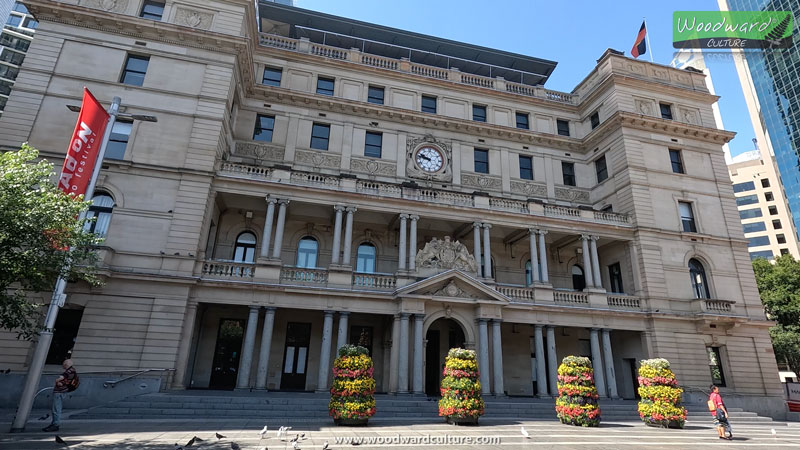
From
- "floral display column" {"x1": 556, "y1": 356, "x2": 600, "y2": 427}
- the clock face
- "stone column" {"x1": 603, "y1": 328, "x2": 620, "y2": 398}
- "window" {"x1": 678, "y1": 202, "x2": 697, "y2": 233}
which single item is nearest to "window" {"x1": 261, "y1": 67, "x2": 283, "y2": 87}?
the clock face

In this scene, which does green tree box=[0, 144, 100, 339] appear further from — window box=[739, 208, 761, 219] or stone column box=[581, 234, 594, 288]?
window box=[739, 208, 761, 219]

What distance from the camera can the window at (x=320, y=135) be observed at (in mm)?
25906

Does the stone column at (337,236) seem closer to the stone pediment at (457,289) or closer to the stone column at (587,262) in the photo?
the stone pediment at (457,289)

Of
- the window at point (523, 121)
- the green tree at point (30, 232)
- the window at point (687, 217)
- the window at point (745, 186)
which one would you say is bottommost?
the green tree at point (30, 232)

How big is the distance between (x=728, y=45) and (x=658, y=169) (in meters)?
49.5

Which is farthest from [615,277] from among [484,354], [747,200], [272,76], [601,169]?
[747,200]

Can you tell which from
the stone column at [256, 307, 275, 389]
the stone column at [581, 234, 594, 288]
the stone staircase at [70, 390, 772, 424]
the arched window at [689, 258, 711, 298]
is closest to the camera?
the stone staircase at [70, 390, 772, 424]

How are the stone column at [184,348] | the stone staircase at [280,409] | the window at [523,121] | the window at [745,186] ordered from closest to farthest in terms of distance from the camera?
the stone staircase at [280,409]
the stone column at [184,348]
the window at [523,121]
the window at [745,186]

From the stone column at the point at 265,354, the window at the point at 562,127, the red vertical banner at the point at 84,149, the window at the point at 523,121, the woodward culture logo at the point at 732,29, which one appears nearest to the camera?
the red vertical banner at the point at 84,149

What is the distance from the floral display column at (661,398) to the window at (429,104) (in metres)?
20.3

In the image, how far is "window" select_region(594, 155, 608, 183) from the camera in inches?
1128

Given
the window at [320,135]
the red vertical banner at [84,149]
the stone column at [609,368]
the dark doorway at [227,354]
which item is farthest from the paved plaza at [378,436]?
the window at [320,135]

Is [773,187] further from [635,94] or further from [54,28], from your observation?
A: [54,28]

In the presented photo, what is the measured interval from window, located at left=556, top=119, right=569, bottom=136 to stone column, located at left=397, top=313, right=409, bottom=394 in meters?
19.5
